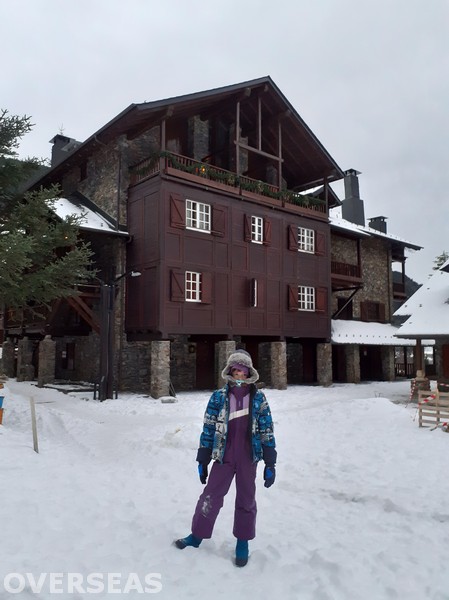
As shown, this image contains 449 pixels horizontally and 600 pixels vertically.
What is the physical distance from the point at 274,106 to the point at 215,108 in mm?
3189

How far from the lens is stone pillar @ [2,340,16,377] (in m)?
26.4

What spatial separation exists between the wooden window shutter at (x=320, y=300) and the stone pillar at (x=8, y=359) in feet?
54.4

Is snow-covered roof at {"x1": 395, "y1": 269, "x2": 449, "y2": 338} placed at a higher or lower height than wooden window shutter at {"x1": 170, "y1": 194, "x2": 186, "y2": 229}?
lower

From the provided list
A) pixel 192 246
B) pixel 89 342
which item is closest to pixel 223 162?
pixel 192 246

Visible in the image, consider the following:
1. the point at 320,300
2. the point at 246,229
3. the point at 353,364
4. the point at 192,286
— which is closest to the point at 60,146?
the point at 246,229

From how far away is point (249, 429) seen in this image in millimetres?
4812

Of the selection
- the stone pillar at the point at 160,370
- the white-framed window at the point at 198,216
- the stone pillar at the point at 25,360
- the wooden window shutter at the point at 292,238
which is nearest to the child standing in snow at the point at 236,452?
the stone pillar at the point at 160,370

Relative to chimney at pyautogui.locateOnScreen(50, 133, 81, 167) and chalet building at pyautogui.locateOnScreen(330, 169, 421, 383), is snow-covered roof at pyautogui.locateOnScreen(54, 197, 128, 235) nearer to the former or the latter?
chimney at pyautogui.locateOnScreen(50, 133, 81, 167)

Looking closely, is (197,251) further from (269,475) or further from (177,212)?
(269,475)

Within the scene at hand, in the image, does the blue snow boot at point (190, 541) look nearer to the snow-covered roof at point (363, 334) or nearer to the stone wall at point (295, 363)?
the snow-covered roof at point (363, 334)

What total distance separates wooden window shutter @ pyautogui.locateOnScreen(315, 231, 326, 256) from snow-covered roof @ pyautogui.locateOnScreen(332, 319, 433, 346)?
4.13 m

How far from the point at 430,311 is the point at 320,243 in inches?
309

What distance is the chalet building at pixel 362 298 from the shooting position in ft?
86.3

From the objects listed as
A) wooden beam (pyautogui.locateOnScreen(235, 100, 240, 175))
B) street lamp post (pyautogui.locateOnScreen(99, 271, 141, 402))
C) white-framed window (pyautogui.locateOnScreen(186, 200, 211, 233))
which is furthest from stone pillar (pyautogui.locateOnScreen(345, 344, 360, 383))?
street lamp post (pyautogui.locateOnScreen(99, 271, 141, 402))
